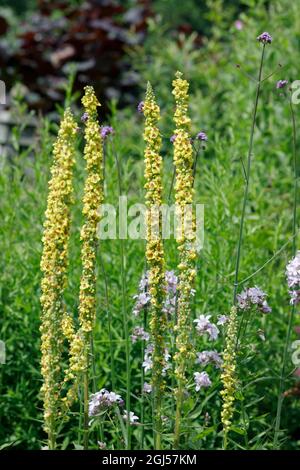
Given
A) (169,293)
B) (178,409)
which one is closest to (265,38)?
(169,293)

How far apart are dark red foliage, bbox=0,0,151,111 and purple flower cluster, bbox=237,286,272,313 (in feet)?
16.1

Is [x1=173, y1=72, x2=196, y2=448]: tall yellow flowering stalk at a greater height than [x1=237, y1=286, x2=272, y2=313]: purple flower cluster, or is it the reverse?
[x1=173, y1=72, x2=196, y2=448]: tall yellow flowering stalk

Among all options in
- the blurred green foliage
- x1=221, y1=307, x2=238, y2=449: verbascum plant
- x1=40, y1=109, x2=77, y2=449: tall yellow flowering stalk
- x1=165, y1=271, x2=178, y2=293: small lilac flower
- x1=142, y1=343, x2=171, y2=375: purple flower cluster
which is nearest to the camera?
x1=40, y1=109, x2=77, y2=449: tall yellow flowering stalk

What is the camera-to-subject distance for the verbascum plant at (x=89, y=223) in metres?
2.41

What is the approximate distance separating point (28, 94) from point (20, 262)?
162 inches

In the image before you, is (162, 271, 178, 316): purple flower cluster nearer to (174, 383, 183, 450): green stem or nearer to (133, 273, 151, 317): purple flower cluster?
(133, 273, 151, 317): purple flower cluster

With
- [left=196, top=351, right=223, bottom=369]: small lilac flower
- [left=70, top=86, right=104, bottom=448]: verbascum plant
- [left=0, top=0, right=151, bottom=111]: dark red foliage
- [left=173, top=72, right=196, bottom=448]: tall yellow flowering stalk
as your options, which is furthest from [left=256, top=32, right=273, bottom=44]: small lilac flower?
[left=0, top=0, right=151, bottom=111]: dark red foliage

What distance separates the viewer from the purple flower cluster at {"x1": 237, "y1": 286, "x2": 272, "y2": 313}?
108 inches

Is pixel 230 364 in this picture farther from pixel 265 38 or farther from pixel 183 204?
pixel 265 38

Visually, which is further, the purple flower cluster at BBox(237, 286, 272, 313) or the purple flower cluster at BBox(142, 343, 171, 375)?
the purple flower cluster at BBox(237, 286, 272, 313)

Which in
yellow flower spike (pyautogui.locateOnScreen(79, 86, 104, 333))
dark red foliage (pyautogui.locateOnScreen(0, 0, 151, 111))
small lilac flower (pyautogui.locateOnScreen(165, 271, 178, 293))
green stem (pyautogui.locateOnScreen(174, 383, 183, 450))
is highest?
dark red foliage (pyautogui.locateOnScreen(0, 0, 151, 111))

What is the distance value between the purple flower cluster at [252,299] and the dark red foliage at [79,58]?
489cm
